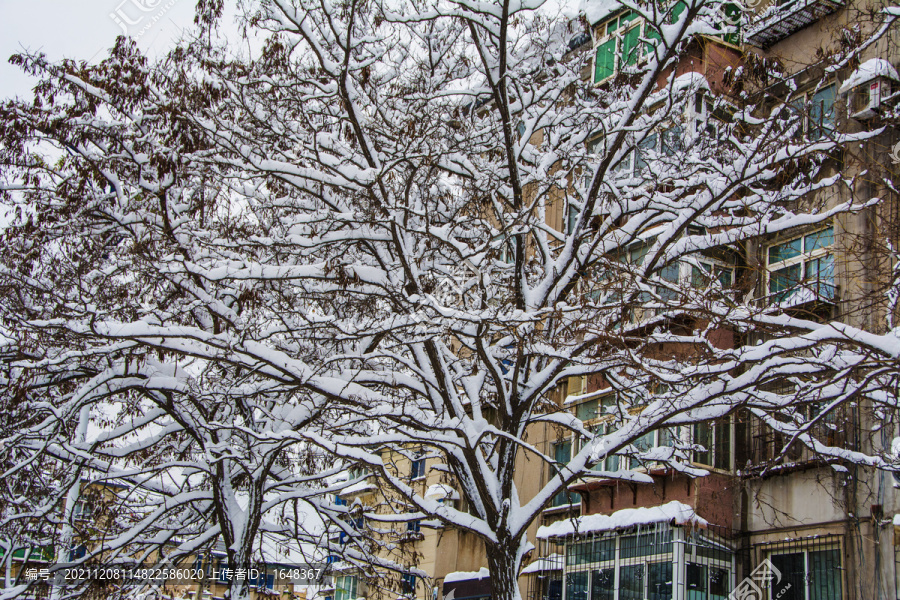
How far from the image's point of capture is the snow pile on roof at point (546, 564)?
1702cm

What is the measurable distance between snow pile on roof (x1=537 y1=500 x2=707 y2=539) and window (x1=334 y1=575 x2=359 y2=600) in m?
11.5

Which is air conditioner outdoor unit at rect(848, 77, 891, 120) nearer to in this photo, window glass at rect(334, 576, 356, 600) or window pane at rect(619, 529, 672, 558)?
window pane at rect(619, 529, 672, 558)

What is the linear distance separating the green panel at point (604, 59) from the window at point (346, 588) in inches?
644

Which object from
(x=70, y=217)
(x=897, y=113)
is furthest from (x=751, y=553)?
(x=70, y=217)

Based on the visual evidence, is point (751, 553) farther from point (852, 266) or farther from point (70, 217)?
point (70, 217)

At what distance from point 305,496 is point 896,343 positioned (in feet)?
31.7

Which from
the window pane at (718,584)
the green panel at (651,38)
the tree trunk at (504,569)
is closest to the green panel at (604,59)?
the green panel at (651,38)

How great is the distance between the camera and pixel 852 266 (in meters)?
13.7

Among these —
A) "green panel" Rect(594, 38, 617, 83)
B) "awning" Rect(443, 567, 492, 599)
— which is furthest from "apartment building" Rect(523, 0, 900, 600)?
"awning" Rect(443, 567, 492, 599)

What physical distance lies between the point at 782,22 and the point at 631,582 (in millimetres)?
10466

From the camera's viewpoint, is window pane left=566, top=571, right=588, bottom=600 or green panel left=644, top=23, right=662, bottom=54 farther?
window pane left=566, top=571, right=588, bottom=600

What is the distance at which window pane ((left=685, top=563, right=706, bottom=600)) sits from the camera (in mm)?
13797

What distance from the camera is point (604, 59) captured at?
1916 centimetres

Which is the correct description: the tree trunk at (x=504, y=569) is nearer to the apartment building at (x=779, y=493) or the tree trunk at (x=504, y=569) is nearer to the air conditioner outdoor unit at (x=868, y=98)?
the apartment building at (x=779, y=493)
